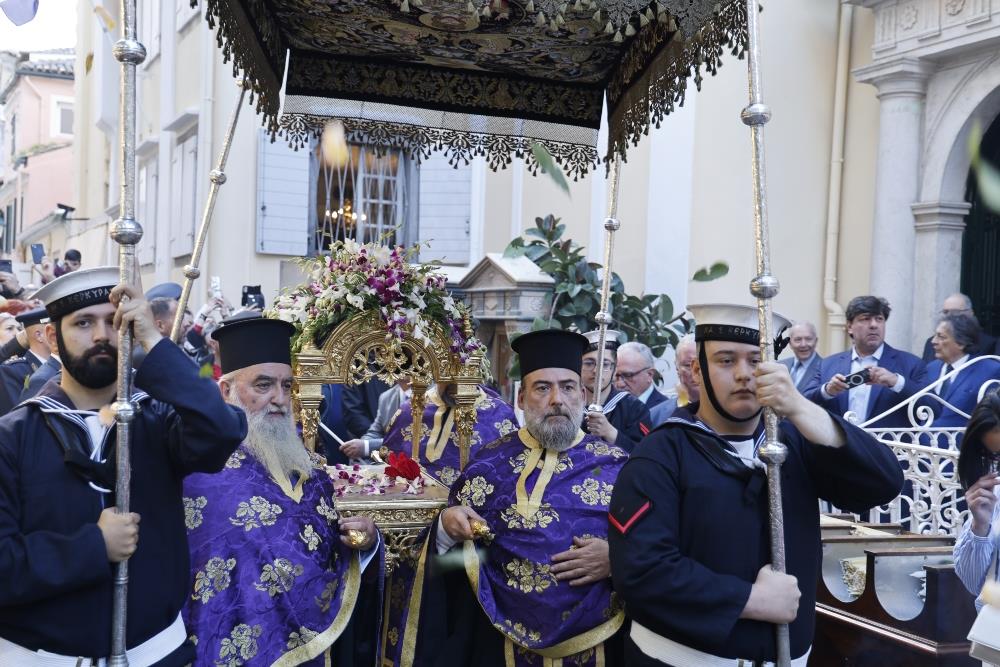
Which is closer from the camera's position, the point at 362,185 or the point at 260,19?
the point at 260,19

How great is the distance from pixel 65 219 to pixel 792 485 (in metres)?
23.6

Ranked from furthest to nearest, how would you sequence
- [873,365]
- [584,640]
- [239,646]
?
[873,365] < [584,640] < [239,646]

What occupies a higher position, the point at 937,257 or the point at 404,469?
the point at 937,257

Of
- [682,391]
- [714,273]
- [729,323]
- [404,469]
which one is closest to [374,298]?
[404,469]

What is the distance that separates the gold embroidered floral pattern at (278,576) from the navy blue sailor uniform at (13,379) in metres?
2.37

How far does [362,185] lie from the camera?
13758mm

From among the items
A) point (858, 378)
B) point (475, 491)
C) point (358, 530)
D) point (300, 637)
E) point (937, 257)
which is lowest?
point (300, 637)

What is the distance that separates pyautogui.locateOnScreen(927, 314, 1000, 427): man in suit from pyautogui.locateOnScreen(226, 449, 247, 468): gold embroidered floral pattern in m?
4.27

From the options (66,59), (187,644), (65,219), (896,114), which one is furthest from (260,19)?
(66,59)

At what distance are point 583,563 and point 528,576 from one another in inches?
9.7

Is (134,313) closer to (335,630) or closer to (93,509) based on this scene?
(93,509)

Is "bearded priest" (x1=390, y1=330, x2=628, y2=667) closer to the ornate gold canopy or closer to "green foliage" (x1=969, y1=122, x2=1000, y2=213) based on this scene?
the ornate gold canopy

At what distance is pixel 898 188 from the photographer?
380 inches

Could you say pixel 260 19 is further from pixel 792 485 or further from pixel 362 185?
pixel 362 185
